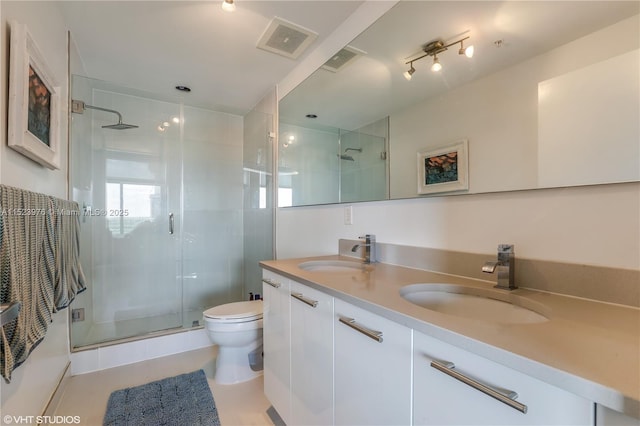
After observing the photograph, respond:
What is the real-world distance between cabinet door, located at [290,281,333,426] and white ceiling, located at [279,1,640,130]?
1.03 m

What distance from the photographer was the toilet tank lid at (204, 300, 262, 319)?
193cm

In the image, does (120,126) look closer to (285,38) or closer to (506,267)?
(285,38)

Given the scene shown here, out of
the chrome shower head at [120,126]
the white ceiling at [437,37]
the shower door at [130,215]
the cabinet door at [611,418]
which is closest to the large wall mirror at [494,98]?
the white ceiling at [437,37]

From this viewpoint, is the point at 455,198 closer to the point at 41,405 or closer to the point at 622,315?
the point at 622,315

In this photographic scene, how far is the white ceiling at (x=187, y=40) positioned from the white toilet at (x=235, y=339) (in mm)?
1858

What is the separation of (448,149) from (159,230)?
2874 mm

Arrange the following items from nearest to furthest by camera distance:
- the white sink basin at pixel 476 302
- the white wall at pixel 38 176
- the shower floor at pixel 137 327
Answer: the white sink basin at pixel 476 302, the white wall at pixel 38 176, the shower floor at pixel 137 327

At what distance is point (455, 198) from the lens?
1171 mm

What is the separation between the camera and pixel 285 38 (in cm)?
189

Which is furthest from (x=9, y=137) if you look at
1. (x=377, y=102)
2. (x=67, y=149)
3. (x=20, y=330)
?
(x=377, y=102)

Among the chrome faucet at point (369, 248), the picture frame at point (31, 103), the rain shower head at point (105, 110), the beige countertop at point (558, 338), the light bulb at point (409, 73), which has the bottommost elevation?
the beige countertop at point (558, 338)

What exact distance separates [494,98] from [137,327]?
10.5ft

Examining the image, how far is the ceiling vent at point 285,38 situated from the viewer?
1.78 m

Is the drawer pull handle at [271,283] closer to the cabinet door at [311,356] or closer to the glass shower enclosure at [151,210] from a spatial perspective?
the cabinet door at [311,356]
